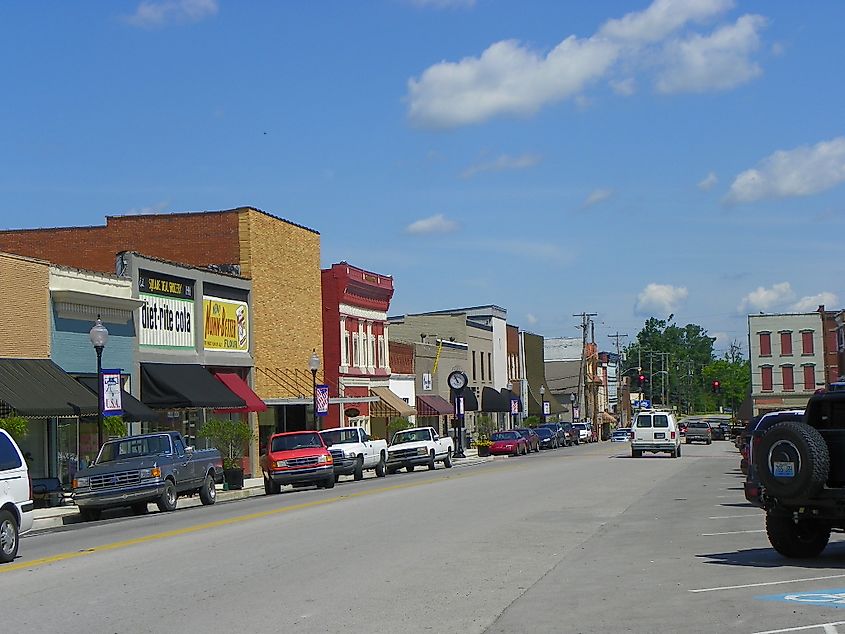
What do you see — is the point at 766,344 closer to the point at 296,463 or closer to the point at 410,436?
the point at 410,436

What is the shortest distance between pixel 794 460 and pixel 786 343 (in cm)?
10392

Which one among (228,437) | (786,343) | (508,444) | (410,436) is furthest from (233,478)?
(786,343)

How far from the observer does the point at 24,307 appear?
33.9 meters

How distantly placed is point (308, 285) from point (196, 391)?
1445cm

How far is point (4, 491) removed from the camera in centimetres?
1698

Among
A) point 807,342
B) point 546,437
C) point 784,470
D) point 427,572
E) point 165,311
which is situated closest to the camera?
point 784,470

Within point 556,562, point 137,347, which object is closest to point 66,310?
point 137,347

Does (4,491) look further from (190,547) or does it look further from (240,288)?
(240,288)

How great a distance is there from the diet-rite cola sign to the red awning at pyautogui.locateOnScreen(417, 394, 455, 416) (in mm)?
30743

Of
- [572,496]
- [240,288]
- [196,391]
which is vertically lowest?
[572,496]

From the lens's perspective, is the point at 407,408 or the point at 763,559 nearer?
the point at 763,559

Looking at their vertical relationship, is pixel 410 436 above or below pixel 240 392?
below

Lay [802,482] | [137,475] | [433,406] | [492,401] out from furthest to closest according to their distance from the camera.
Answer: [492,401]
[433,406]
[137,475]
[802,482]

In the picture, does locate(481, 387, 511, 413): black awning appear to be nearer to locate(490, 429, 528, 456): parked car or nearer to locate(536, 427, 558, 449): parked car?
locate(536, 427, 558, 449): parked car
